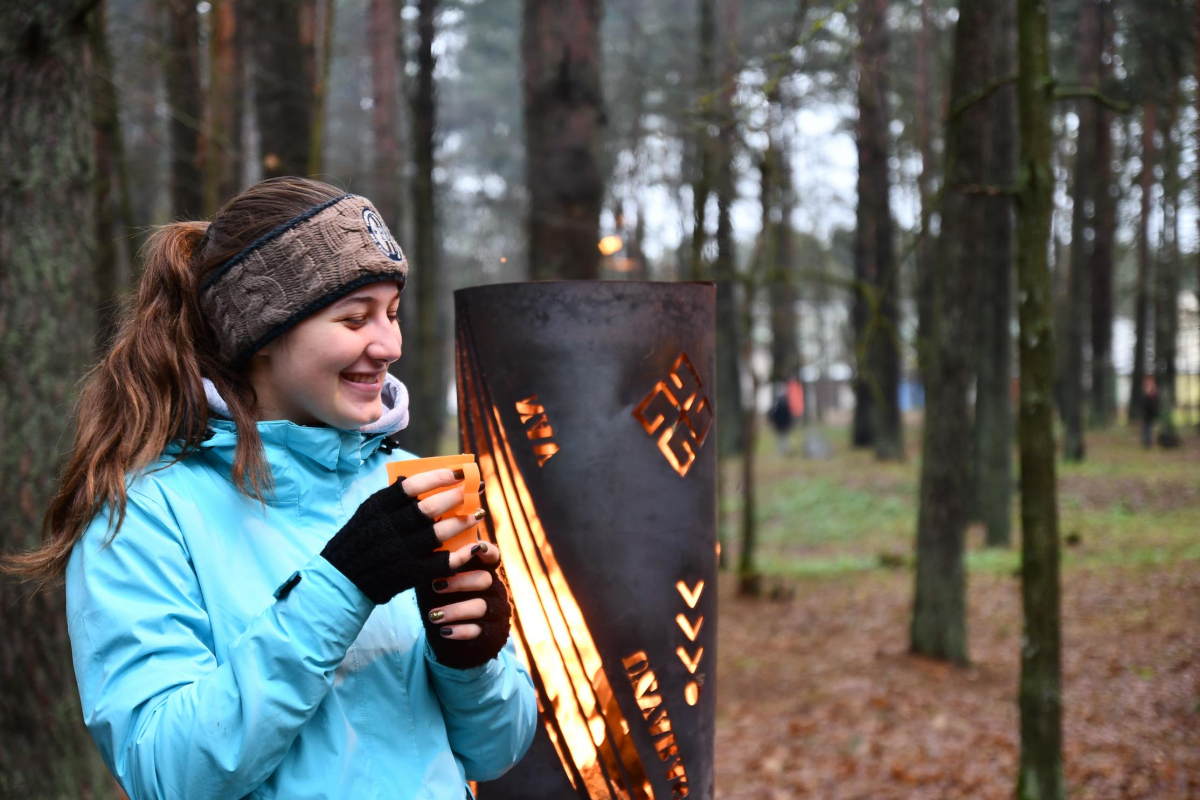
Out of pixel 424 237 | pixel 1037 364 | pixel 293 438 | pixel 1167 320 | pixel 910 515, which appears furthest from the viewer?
pixel 1167 320

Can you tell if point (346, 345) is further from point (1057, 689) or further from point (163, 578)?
point (1057, 689)

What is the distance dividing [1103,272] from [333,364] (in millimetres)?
23274

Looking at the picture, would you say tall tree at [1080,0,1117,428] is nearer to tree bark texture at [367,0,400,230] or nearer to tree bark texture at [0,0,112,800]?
tree bark texture at [367,0,400,230]

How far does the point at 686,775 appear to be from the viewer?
8.21 ft

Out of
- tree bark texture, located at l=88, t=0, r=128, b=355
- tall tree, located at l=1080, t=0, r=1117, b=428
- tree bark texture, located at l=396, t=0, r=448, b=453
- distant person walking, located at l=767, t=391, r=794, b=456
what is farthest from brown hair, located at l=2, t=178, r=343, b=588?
distant person walking, located at l=767, t=391, r=794, b=456

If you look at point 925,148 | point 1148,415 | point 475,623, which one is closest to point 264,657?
point 475,623

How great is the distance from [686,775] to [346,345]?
4.77 feet

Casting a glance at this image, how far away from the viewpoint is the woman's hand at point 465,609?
1641 mm

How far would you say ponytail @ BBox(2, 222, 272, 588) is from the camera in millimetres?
A: 1608

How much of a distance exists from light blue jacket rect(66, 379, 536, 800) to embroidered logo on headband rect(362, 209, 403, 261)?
1.00 feet

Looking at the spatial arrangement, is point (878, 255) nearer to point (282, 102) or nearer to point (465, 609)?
point (282, 102)

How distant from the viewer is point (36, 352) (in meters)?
3.73

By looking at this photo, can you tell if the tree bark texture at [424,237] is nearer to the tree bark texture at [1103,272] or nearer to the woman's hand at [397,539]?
the woman's hand at [397,539]

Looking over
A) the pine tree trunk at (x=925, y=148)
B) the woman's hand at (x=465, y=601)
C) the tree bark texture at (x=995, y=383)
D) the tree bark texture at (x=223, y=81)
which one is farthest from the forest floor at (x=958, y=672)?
the tree bark texture at (x=223, y=81)
